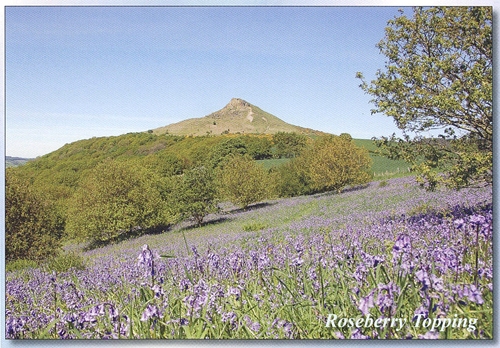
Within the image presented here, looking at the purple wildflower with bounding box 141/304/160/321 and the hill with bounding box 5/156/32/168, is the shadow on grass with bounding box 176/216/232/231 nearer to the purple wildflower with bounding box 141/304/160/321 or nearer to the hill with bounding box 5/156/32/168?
the hill with bounding box 5/156/32/168

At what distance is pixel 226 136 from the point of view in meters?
5.71

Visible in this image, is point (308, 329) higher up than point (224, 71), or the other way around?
point (224, 71)

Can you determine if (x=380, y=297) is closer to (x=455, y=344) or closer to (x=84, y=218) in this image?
(x=455, y=344)

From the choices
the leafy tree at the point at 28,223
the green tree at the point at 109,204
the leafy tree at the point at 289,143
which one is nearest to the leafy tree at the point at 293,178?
the leafy tree at the point at 289,143

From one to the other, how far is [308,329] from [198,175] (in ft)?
8.13

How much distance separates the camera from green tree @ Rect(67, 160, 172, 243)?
18.2ft

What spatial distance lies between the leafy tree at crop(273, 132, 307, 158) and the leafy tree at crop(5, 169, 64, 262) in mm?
2638

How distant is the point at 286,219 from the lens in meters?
5.69

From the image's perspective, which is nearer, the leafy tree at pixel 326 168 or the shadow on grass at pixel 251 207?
the leafy tree at pixel 326 168

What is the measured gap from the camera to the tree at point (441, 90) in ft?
16.3

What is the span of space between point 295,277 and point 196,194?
6.61 ft

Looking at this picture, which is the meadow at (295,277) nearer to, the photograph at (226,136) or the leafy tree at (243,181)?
the photograph at (226,136)

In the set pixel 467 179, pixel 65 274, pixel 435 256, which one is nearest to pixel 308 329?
pixel 435 256

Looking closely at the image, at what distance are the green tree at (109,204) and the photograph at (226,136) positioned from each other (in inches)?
0.7
